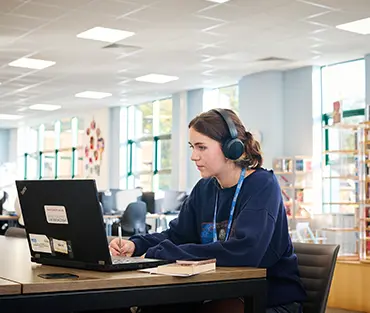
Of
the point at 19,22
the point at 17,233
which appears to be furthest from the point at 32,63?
the point at 17,233

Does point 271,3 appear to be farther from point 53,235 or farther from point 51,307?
point 51,307

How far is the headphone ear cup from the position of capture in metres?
2.12

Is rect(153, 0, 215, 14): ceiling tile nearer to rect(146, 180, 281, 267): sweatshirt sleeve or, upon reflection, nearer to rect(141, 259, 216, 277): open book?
rect(146, 180, 281, 267): sweatshirt sleeve

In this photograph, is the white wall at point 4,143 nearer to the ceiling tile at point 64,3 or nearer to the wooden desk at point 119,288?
the ceiling tile at point 64,3

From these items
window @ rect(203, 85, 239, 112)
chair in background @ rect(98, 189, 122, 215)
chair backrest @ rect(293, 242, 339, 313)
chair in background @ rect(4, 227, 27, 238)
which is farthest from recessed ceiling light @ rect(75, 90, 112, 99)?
chair backrest @ rect(293, 242, 339, 313)

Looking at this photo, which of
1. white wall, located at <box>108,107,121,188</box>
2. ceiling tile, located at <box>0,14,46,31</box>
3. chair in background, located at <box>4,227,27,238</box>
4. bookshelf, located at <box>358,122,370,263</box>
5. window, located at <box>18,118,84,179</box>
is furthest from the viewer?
window, located at <box>18,118,84,179</box>

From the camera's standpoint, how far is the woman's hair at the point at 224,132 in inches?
84.8

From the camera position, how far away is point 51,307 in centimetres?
148

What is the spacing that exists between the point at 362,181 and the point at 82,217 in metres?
4.84

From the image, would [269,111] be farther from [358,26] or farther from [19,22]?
[19,22]

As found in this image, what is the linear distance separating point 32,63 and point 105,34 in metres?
2.12

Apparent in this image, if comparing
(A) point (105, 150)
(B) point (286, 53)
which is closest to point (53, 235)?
(B) point (286, 53)

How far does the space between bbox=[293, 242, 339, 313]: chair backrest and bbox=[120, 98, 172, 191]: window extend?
10662mm

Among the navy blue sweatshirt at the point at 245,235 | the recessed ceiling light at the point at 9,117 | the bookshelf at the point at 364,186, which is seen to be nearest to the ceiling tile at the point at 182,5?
the bookshelf at the point at 364,186
